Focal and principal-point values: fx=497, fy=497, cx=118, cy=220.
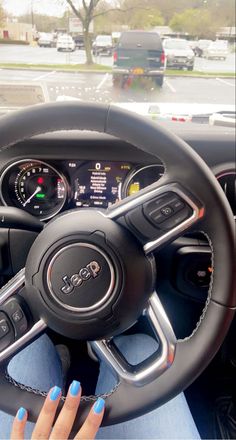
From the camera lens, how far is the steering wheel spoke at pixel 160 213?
995mm

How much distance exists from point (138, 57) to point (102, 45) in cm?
20

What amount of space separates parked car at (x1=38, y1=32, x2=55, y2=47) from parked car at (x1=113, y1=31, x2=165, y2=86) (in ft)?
0.75

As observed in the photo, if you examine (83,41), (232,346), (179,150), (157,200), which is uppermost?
(83,41)

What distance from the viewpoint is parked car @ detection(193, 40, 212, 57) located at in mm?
1810

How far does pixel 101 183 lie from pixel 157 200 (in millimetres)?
697

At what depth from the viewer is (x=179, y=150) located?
0.96 meters

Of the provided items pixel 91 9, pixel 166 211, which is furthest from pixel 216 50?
pixel 166 211

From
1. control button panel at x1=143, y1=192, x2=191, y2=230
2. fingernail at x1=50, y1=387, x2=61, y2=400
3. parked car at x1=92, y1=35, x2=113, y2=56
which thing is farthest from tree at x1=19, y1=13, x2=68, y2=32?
fingernail at x1=50, y1=387, x2=61, y2=400

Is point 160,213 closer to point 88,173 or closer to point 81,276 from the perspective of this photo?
point 81,276

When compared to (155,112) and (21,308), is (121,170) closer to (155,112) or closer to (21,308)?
(155,112)

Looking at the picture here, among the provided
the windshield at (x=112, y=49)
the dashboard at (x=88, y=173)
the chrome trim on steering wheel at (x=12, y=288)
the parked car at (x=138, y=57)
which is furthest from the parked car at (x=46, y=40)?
the chrome trim on steering wheel at (x=12, y=288)

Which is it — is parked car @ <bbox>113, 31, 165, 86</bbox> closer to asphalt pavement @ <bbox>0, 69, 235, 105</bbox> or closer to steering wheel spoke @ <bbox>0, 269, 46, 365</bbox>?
asphalt pavement @ <bbox>0, 69, 235, 105</bbox>

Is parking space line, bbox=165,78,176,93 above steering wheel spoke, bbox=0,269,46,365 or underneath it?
above

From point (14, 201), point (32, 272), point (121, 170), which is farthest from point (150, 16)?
point (32, 272)
